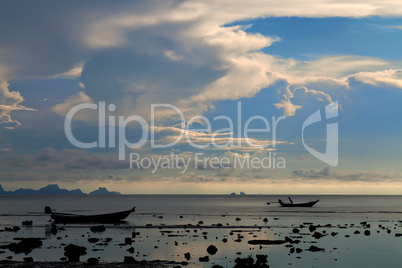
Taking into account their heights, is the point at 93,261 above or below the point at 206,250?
above

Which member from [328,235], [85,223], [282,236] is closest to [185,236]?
[282,236]

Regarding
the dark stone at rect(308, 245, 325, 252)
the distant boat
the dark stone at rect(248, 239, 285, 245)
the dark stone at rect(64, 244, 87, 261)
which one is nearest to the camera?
the dark stone at rect(64, 244, 87, 261)

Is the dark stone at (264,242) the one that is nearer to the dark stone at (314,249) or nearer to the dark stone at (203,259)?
the dark stone at (314,249)

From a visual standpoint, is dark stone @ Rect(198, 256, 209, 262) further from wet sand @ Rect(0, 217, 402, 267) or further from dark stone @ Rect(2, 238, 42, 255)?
dark stone @ Rect(2, 238, 42, 255)

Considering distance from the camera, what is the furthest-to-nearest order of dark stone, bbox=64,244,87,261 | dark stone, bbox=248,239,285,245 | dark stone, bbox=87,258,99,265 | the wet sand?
dark stone, bbox=248,239,285,245 < dark stone, bbox=64,244,87,261 < the wet sand < dark stone, bbox=87,258,99,265

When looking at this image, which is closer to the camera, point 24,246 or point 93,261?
point 93,261

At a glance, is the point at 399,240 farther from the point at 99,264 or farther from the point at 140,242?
the point at 99,264

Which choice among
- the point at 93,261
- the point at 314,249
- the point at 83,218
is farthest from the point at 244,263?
the point at 83,218

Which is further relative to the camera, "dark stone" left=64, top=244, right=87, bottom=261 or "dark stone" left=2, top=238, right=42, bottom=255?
"dark stone" left=2, top=238, right=42, bottom=255

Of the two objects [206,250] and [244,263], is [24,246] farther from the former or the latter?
[244,263]

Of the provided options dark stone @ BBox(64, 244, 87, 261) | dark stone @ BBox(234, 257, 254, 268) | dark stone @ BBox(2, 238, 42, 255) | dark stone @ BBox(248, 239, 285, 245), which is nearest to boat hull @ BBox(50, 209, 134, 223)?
dark stone @ BBox(2, 238, 42, 255)

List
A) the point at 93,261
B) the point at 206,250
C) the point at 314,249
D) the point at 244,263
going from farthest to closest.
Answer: the point at 314,249, the point at 206,250, the point at 93,261, the point at 244,263

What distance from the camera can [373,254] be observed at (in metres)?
52.3

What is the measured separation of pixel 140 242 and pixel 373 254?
2770 centimetres
